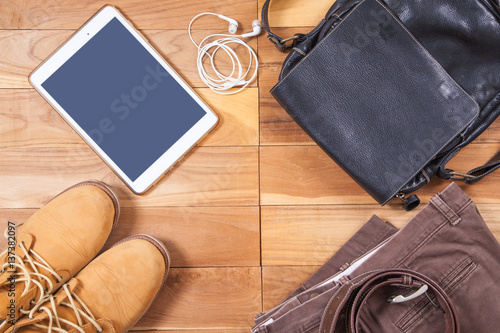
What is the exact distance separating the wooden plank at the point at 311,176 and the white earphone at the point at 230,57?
0.50ft

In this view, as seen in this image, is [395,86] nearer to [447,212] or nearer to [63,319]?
[447,212]

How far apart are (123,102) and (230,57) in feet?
0.79

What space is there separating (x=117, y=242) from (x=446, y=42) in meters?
0.74

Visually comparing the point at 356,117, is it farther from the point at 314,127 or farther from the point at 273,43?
the point at 273,43

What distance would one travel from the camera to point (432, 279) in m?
0.63

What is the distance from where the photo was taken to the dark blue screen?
791 millimetres

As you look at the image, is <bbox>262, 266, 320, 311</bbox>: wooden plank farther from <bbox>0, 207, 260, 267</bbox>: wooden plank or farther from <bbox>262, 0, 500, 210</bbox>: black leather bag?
<bbox>262, 0, 500, 210</bbox>: black leather bag

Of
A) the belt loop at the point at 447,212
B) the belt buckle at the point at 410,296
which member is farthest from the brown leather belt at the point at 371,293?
the belt loop at the point at 447,212

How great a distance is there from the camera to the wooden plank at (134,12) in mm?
827

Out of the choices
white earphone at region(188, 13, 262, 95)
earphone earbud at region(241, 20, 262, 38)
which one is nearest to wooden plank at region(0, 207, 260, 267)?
white earphone at region(188, 13, 262, 95)

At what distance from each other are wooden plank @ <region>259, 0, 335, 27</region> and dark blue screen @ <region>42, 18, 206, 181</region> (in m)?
0.26

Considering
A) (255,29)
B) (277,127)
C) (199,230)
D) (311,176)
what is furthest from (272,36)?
(199,230)

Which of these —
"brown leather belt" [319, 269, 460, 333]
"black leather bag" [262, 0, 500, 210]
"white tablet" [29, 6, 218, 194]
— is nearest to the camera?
"brown leather belt" [319, 269, 460, 333]

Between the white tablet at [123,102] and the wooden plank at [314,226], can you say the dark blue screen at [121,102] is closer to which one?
the white tablet at [123,102]
